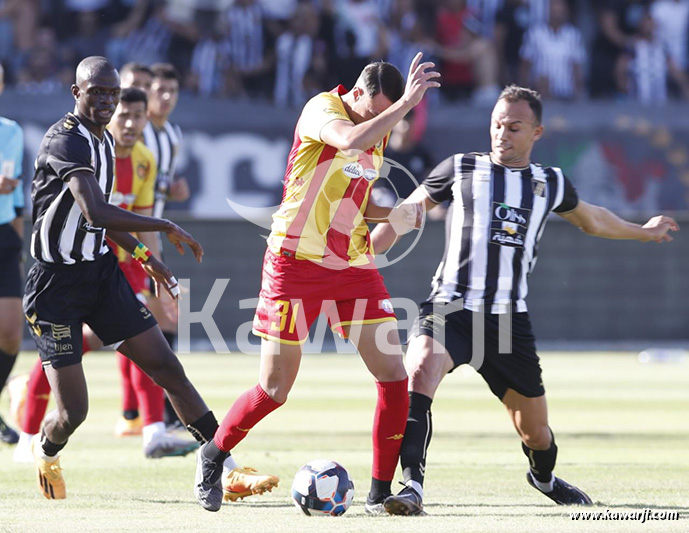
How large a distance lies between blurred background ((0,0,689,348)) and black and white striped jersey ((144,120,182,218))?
6.25 metres

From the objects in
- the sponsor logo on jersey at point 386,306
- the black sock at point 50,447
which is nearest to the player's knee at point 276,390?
the sponsor logo on jersey at point 386,306

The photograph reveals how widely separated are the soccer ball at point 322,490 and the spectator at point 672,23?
15482mm

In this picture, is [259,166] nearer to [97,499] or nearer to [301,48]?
A: [301,48]

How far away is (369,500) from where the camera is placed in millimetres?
6020

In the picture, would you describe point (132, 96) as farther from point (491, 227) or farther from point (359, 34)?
point (359, 34)

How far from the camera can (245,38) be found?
19.0m

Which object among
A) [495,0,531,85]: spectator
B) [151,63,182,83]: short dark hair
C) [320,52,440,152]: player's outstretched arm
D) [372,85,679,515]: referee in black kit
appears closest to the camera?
[320,52,440,152]: player's outstretched arm

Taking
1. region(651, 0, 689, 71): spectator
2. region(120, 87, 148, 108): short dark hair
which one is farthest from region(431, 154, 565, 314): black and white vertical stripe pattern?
region(651, 0, 689, 71): spectator

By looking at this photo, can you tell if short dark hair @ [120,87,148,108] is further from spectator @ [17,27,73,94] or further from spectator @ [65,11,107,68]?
spectator @ [65,11,107,68]

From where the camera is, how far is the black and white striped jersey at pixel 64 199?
594cm

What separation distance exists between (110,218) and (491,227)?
202 centimetres

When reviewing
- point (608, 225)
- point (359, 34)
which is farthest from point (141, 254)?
point (359, 34)

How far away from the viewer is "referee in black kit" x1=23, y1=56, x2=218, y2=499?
5.96 metres

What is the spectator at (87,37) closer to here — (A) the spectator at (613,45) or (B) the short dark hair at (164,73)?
(A) the spectator at (613,45)
